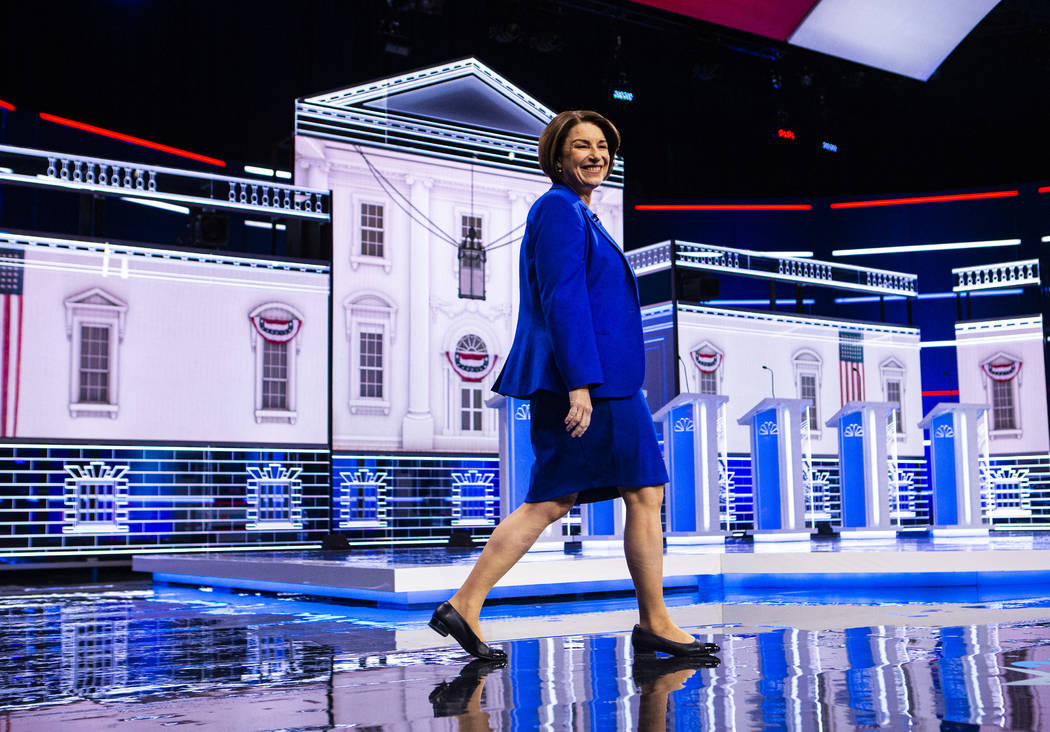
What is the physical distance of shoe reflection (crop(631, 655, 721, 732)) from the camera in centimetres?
188

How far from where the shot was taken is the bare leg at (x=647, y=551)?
2852 mm

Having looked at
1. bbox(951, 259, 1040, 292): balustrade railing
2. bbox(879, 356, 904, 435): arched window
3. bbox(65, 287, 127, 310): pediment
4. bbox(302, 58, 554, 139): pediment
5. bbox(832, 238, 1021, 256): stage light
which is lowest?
bbox(879, 356, 904, 435): arched window

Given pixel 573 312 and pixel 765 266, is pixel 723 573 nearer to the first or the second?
pixel 573 312

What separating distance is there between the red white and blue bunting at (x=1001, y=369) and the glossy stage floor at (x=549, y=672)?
44.3 feet

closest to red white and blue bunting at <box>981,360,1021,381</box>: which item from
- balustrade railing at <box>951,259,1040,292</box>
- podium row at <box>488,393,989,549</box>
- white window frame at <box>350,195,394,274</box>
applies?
balustrade railing at <box>951,259,1040,292</box>

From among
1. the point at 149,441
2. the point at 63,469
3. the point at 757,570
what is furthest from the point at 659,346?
the point at 757,570

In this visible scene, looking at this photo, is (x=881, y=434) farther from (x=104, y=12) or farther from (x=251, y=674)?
(x=104, y=12)

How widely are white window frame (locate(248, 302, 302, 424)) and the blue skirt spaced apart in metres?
11.0

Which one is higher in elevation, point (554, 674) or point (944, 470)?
point (944, 470)

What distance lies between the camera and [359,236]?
15250mm

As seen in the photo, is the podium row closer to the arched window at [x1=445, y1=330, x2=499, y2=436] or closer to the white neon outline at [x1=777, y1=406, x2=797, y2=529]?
the white neon outline at [x1=777, y1=406, x2=797, y2=529]

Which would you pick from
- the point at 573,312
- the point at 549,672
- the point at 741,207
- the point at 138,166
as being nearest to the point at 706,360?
the point at 741,207

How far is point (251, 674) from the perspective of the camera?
2.75 metres

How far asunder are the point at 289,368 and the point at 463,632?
11.3 m
